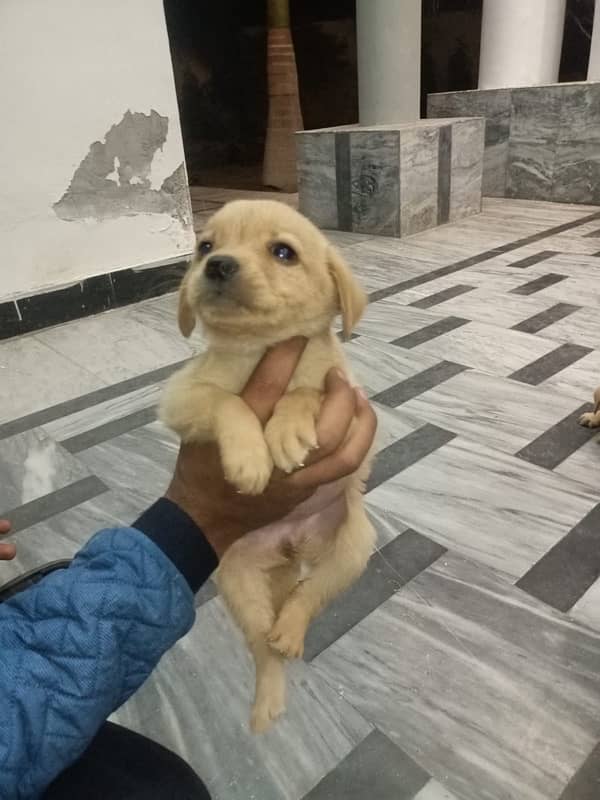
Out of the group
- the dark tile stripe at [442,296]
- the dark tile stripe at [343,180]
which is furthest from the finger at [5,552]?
the dark tile stripe at [343,180]

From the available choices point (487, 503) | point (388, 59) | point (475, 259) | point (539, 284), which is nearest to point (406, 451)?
point (487, 503)

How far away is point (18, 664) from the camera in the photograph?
2.42 ft

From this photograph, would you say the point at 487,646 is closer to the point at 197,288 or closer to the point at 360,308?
the point at 360,308

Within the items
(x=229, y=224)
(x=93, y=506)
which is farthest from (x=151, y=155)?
(x=229, y=224)

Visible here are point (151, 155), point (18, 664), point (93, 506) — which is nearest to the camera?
point (18, 664)

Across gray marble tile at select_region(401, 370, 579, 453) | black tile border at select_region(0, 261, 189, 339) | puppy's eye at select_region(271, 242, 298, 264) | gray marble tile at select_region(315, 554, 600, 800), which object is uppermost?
puppy's eye at select_region(271, 242, 298, 264)

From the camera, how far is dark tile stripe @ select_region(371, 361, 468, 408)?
2291mm

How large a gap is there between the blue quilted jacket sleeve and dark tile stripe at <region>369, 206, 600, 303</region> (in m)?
2.59

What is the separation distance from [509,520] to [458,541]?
158 millimetres

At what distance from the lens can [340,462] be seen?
1018mm

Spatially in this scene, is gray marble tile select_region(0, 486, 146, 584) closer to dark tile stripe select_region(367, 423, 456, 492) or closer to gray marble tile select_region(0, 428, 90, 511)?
gray marble tile select_region(0, 428, 90, 511)

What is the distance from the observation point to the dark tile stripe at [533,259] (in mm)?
3707

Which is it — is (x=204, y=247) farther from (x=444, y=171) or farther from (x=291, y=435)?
(x=444, y=171)

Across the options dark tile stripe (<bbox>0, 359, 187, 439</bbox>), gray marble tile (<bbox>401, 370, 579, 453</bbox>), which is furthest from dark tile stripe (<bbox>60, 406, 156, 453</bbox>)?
gray marble tile (<bbox>401, 370, 579, 453</bbox>)
